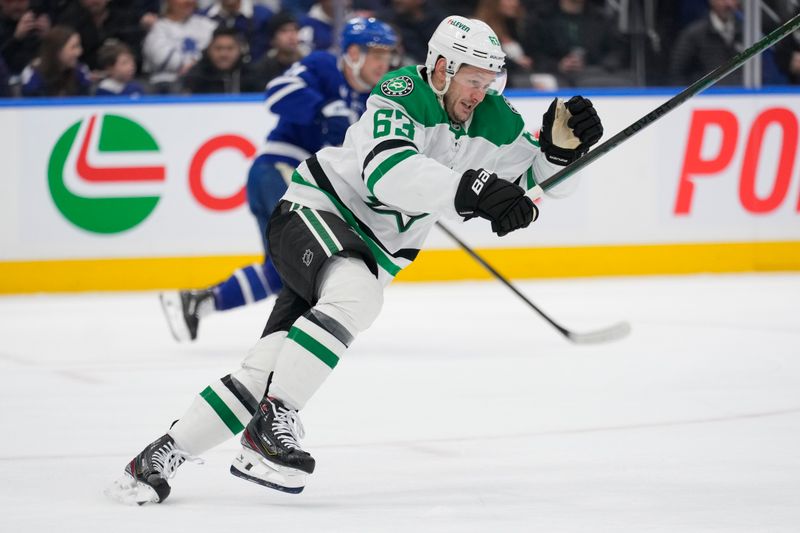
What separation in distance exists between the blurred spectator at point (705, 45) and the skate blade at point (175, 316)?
3384 millimetres

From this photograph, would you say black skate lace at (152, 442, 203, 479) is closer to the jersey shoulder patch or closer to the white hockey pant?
the white hockey pant

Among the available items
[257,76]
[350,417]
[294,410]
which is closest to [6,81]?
[257,76]

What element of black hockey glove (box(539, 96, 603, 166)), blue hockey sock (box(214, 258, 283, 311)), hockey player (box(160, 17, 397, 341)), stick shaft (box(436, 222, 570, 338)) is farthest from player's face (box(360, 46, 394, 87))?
black hockey glove (box(539, 96, 603, 166))

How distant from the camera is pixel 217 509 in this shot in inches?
97.7

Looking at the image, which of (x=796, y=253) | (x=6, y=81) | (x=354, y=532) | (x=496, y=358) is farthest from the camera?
(x=796, y=253)

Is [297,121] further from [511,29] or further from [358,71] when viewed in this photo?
[511,29]

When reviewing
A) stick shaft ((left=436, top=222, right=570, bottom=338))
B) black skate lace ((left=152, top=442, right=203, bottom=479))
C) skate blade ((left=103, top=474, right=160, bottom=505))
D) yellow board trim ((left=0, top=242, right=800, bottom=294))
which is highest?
black skate lace ((left=152, top=442, right=203, bottom=479))

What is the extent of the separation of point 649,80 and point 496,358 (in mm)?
3053

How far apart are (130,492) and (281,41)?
4.49 meters

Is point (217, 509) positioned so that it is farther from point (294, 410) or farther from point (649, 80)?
point (649, 80)

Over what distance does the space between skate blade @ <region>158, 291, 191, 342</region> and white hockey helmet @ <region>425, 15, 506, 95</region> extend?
8.02 feet

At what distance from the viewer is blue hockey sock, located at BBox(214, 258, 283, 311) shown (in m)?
4.73

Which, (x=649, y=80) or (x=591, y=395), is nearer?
(x=591, y=395)

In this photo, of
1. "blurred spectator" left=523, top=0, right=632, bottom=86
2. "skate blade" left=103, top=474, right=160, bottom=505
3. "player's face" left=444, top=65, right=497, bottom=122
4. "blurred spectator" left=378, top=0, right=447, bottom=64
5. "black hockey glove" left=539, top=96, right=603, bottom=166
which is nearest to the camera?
"skate blade" left=103, top=474, right=160, bottom=505
